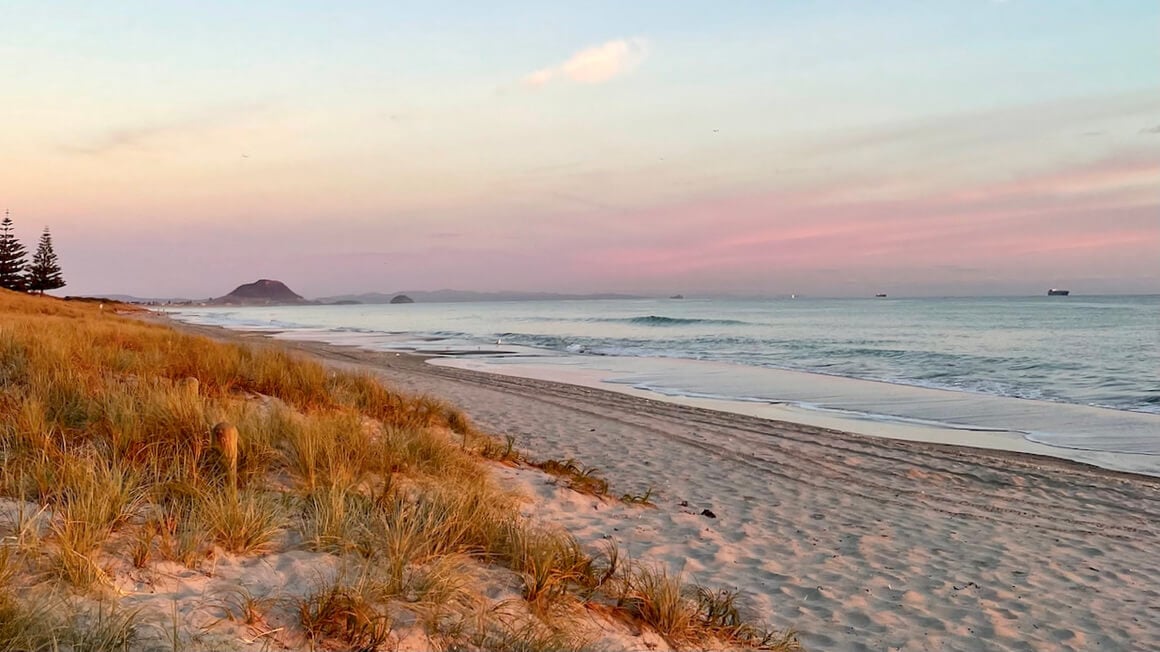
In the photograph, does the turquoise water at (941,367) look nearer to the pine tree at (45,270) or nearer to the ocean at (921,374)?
the ocean at (921,374)

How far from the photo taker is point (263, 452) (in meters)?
5.67

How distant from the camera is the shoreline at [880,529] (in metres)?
4.73

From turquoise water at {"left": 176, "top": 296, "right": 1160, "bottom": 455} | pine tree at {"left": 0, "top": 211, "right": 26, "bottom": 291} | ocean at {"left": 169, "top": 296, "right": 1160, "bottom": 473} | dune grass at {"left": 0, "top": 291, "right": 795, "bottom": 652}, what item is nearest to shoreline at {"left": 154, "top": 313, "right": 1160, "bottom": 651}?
dune grass at {"left": 0, "top": 291, "right": 795, "bottom": 652}

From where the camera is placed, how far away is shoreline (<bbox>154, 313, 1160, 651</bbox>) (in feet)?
15.5

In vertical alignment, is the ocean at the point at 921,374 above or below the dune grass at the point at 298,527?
below

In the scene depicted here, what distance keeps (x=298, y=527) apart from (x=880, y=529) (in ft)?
17.0

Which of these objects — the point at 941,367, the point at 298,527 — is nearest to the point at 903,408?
the point at 941,367

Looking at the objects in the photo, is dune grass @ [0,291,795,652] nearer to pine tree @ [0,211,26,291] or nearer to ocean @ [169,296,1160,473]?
ocean @ [169,296,1160,473]

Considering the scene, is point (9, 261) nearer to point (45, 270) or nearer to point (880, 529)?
point (45, 270)

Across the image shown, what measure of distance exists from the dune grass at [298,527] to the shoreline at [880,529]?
71cm

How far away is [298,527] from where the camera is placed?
436 cm

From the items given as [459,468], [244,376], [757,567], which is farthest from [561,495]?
[244,376]

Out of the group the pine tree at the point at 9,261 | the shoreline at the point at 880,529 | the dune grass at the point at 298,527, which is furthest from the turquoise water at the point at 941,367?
the pine tree at the point at 9,261

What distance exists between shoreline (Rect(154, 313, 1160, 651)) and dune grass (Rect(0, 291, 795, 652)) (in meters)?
0.71
